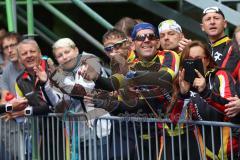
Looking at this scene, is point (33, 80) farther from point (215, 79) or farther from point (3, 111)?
point (215, 79)

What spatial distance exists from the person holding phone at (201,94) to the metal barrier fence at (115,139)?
0.02m

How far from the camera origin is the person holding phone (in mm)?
5398

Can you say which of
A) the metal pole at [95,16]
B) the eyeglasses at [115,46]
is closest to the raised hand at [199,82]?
the eyeglasses at [115,46]

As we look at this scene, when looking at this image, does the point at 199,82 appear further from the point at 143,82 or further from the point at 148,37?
the point at 148,37

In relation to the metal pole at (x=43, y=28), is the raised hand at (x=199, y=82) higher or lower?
lower

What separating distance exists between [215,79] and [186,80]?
0.92ft

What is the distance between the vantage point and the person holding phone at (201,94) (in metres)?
5.40

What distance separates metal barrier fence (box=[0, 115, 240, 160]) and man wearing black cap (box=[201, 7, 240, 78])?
29.5 inches

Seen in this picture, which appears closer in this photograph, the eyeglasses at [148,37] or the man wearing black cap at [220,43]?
the man wearing black cap at [220,43]

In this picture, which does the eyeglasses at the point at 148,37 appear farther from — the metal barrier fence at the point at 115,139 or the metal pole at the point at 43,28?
the metal pole at the point at 43,28

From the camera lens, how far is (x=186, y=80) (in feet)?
17.9

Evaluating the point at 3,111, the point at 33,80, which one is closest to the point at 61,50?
the point at 33,80

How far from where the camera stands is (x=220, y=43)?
6477 mm

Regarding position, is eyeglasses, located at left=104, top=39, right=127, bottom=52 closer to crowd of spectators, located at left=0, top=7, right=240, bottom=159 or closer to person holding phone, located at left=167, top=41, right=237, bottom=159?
crowd of spectators, located at left=0, top=7, right=240, bottom=159
